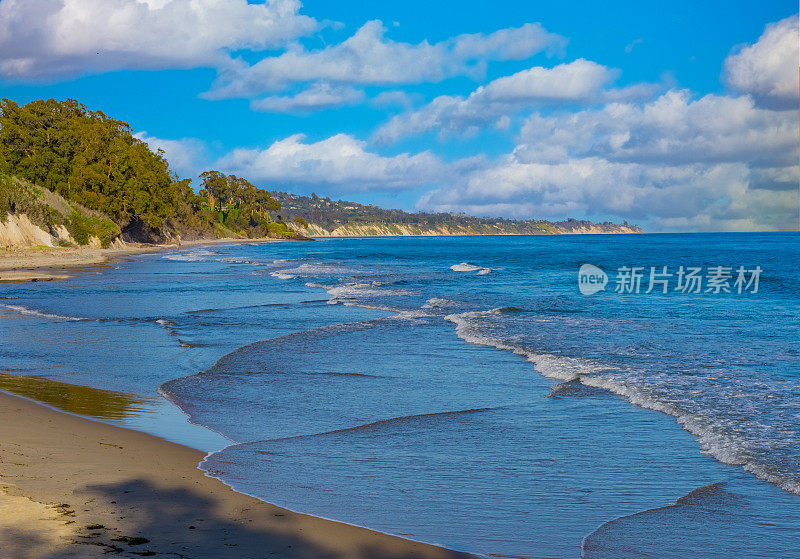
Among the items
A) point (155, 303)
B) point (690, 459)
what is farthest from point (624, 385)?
point (155, 303)

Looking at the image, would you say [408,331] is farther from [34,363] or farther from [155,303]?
[155,303]

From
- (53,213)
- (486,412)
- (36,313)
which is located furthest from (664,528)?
(53,213)

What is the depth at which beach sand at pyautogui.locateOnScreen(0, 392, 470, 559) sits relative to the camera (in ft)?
15.2

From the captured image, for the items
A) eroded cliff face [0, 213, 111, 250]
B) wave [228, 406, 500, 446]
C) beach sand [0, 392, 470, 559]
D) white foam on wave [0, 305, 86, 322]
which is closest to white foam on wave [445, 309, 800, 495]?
wave [228, 406, 500, 446]

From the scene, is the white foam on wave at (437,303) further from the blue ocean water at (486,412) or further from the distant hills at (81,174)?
the distant hills at (81,174)

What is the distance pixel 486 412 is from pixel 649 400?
7.59 ft

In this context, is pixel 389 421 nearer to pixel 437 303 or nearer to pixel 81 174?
pixel 437 303

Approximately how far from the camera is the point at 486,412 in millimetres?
9289

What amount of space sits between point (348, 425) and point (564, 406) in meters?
2.89

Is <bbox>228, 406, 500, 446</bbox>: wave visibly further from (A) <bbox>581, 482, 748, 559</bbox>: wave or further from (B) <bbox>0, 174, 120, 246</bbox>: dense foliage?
(B) <bbox>0, 174, 120, 246</bbox>: dense foliage

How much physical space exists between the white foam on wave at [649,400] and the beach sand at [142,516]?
3641 millimetres

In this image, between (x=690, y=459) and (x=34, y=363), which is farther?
(x=34, y=363)

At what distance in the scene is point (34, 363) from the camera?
12.7 meters

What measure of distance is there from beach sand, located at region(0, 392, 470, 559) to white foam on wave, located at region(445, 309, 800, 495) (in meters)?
3.64
